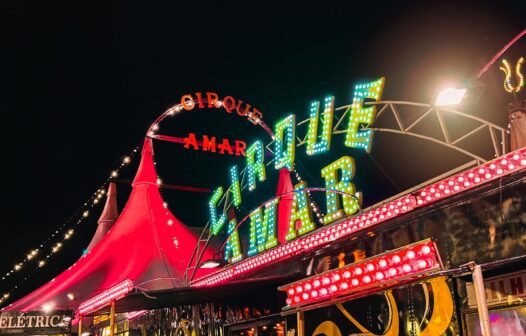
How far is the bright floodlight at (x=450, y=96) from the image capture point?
23.2 ft

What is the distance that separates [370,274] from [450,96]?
9.11ft

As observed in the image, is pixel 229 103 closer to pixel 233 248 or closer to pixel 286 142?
pixel 286 142

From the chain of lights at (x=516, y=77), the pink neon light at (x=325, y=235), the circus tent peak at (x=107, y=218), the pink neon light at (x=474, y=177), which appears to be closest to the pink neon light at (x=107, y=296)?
the pink neon light at (x=325, y=235)

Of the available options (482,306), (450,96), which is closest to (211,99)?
(450,96)

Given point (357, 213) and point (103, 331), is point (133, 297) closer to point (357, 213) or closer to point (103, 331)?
point (357, 213)

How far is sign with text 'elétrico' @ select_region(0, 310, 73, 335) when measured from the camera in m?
13.2

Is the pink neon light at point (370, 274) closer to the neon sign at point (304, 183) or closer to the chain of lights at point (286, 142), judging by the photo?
the neon sign at point (304, 183)

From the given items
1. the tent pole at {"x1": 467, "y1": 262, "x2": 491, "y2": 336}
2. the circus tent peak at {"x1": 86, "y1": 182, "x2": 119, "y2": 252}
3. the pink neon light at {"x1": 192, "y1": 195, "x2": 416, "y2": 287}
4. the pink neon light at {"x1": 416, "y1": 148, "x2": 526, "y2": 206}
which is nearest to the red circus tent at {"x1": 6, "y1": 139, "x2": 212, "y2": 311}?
the circus tent peak at {"x1": 86, "y1": 182, "x2": 119, "y2": 252}

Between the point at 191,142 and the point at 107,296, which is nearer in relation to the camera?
the point at 107,296

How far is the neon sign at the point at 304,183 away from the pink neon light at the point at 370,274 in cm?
176

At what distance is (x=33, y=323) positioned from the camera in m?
13.4

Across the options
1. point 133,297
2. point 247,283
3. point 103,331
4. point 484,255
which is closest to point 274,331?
point 247,283

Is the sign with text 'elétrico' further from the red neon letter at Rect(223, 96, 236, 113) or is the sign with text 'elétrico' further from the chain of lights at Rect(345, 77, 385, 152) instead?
the chain of lights at Rect(345, 77, 385, 152)

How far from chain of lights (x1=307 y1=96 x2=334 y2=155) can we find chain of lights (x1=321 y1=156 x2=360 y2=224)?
0.57 m
